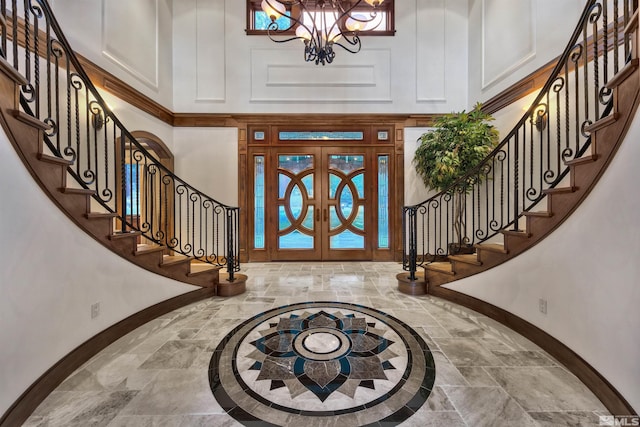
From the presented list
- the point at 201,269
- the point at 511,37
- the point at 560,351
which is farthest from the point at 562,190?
the point at 201,269

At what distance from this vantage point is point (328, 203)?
488 cm

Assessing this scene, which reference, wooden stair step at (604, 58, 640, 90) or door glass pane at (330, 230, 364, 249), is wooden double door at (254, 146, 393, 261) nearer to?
door glass pane at (330, 230, 364, 249)

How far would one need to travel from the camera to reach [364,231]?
16.1 feet

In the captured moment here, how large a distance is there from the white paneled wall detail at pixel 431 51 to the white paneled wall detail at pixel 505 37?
68 cm

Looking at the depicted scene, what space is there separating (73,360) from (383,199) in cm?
456

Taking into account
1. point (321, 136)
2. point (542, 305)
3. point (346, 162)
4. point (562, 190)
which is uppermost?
point (321, 136)

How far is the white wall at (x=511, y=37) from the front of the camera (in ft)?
10.2

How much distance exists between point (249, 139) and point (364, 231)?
2.92 metres

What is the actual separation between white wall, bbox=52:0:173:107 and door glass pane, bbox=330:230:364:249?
4057mm

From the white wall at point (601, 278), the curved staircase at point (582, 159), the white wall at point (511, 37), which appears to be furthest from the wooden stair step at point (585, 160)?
the white wall at point (511, 37)

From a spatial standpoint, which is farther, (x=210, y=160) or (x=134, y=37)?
(x=210, y=160)

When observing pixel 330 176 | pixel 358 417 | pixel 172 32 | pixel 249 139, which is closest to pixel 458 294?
pixel 358 417

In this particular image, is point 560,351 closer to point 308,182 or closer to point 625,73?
point 625,73

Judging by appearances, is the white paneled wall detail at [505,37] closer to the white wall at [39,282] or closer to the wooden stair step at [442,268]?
the wooden stair step at [442,268]
